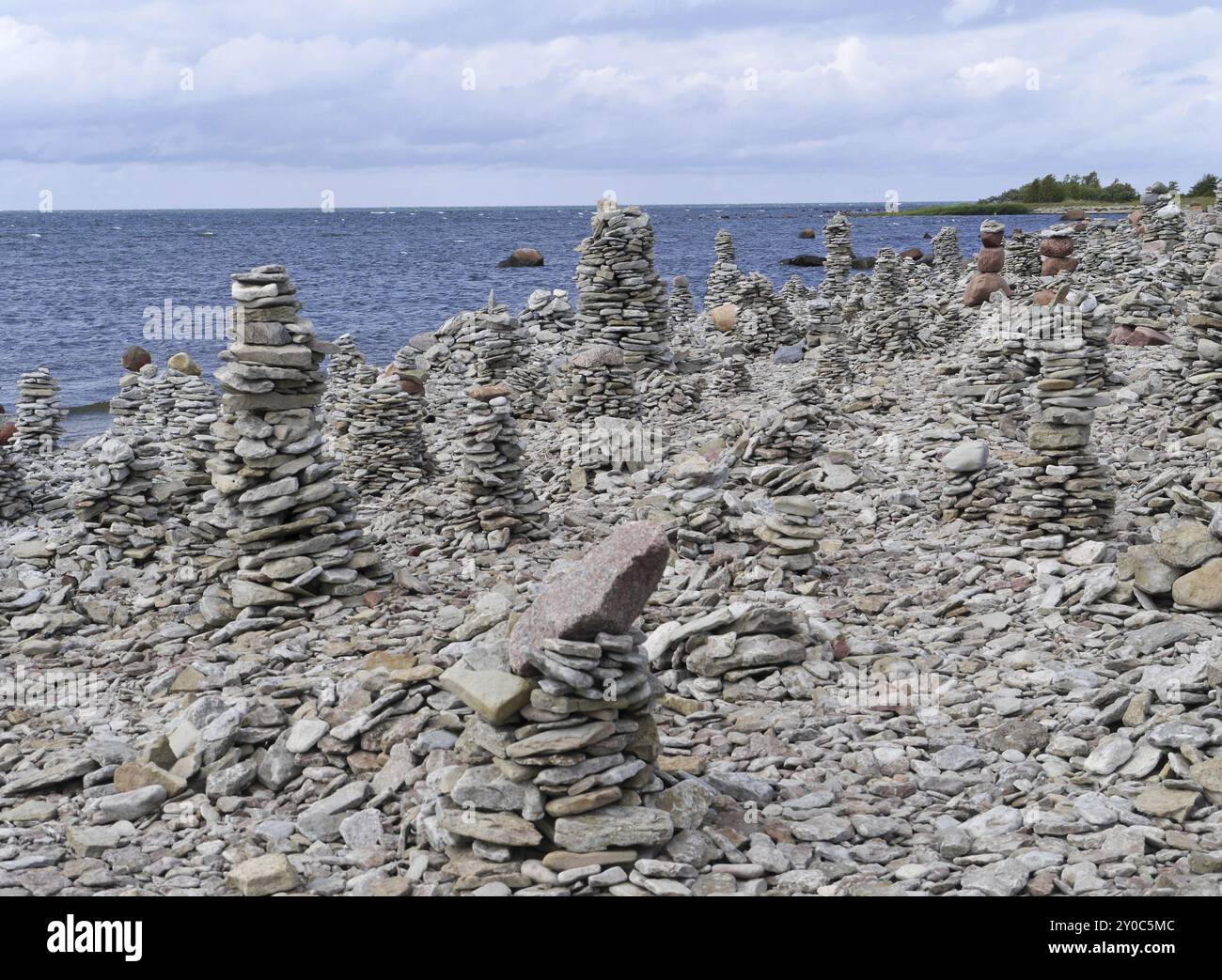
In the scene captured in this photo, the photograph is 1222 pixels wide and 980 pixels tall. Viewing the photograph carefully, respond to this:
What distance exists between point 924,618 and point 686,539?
11.7ft

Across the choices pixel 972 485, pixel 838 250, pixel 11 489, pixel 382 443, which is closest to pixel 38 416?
pixel 11 489

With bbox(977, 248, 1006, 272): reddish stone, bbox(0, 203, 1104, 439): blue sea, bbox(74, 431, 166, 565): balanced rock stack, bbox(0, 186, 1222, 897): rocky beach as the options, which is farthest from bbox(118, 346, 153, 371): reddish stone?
bbox(977, 248, 1006, 272): reddish stone

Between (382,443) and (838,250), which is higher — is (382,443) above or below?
below

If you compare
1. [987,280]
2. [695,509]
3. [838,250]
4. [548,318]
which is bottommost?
[695,509]

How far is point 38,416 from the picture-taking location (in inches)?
1006

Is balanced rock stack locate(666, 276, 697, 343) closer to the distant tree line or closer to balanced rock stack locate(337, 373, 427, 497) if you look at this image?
Answer: balanced rock stack locate(337, 373, 427, 497)

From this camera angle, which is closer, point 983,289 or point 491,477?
point 491,477

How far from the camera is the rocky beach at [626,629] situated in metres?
7.41

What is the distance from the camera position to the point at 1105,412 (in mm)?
20766

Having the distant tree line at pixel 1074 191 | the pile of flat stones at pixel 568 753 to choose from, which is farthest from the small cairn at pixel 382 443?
the distant tree line at pixel 1074 191

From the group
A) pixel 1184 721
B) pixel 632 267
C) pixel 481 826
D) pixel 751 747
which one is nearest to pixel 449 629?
pixel 751 747

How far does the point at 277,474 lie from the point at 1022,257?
106 feet

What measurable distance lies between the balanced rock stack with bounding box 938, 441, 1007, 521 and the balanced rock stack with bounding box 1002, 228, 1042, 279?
987 inches

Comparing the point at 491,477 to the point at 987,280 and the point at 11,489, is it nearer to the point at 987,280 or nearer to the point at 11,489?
the point at 11,489
